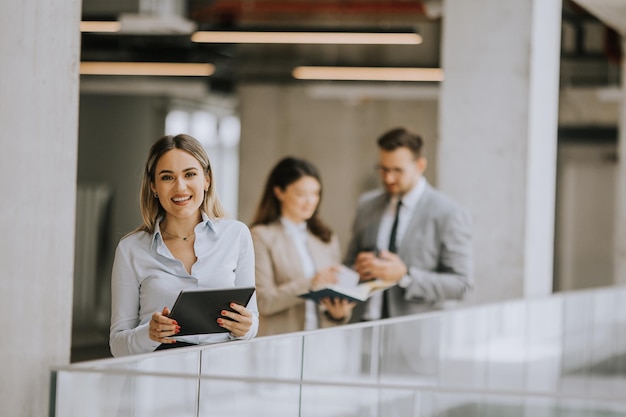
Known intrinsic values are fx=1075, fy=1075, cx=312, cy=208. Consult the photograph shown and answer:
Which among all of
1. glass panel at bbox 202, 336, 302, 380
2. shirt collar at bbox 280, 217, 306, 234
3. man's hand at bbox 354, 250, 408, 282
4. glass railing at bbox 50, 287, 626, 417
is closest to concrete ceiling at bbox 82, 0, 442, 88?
glass railing at bbox 50, 287, 626, 417

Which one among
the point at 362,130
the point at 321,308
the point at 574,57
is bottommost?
the point at 321,308

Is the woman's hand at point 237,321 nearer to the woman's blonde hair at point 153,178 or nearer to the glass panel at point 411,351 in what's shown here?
the woman's blonde hair at point 153,178

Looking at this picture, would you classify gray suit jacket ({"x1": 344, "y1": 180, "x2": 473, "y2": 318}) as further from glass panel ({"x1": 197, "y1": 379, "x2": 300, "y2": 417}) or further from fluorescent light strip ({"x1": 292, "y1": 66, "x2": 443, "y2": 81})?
fluorescent light strip ({"x1": 292, "y1": 66, "x2": 443, "y2": 81})

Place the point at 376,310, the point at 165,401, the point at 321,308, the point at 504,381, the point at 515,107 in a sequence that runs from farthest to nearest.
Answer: the point at 515,107
the point at 504,381
the point at 376,310
the point at 321,308
the point at 165,401

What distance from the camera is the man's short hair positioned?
5203 millimetres

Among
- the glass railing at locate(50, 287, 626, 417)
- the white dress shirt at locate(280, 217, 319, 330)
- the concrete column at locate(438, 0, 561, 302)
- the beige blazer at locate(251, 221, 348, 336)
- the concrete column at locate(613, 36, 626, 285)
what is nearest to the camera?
the glass railing at locate(50, 287, 626, 417)

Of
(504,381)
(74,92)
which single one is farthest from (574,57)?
(74,92)

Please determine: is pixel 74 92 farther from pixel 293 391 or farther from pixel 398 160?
pixel 398 160

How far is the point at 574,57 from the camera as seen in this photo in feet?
45.9

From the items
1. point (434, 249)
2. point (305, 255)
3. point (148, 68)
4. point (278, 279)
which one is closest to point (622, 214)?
point (148, 68)

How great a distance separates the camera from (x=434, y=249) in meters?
5.26

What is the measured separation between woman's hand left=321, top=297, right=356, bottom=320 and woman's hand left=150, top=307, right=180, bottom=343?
5.79 feet

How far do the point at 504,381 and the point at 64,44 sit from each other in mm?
3882

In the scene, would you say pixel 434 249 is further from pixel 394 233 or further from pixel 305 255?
pixel 305 255
